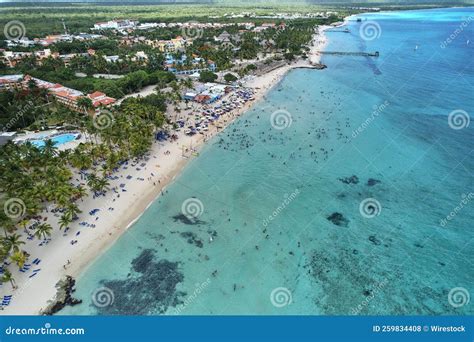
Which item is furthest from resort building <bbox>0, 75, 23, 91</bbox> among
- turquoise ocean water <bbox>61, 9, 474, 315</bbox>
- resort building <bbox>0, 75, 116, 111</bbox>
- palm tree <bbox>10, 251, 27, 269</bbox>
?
palm tree <bbox>10, 251, 27, 269</bbox>

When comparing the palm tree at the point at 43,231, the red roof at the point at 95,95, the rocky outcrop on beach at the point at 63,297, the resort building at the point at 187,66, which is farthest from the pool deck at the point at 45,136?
the resort building at the point at 187,66

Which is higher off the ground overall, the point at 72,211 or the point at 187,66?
the point at 72,211

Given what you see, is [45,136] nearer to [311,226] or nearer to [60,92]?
[60,92]

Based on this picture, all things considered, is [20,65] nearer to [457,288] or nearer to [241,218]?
[241,218]

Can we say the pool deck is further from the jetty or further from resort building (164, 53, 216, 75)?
the jetty

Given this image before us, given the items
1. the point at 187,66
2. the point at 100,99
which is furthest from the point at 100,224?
the point at 187,66

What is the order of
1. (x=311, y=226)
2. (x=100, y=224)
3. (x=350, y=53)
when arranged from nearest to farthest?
(x=100, y=224) → (x=311, y=226) → (x=350, y=53)
